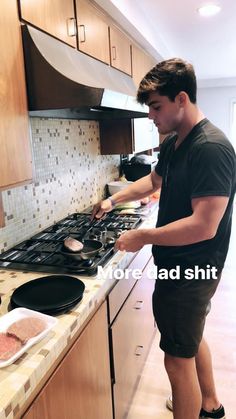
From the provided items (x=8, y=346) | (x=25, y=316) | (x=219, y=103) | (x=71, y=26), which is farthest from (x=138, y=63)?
(x=219, y=103)

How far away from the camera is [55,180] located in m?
2.02

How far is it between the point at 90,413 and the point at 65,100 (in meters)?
1.17

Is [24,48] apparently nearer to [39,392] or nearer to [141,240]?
[141,240]

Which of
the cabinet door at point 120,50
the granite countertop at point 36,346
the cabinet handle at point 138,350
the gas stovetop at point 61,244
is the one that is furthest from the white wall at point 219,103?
the granite countertop at point 36,346

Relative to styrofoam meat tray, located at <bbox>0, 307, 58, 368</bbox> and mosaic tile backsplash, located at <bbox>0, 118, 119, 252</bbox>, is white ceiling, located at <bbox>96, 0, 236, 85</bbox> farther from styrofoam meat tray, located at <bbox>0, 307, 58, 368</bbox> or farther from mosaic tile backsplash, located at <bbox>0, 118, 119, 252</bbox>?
styrofoam meat tray, located at <bbox>0, 307, 58, 368</bbox>

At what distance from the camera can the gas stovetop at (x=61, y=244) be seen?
4.44 ft

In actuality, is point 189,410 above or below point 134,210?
below

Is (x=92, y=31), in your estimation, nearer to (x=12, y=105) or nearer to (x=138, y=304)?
(x=12, y=105)

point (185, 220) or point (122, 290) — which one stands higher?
point (185, 220)

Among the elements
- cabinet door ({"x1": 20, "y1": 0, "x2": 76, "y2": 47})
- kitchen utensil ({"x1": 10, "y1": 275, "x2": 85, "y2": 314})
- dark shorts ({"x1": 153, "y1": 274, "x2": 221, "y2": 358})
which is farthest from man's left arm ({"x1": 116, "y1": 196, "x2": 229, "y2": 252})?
cabinet door ({"x1": 20, "y1": 0, "x2": 76, "y2": 47})

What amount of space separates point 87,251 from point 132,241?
0.24 metres

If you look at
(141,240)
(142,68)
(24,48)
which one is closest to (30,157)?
(24,48)

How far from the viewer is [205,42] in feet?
11.2

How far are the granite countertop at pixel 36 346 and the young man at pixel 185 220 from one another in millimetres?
264
